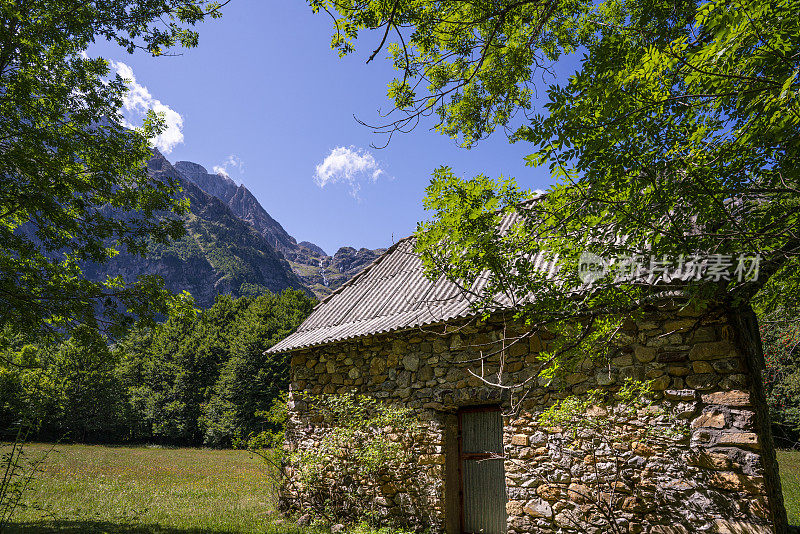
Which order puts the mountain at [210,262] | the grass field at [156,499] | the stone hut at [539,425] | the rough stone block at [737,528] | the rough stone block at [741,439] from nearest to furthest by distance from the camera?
1. the rough stone block at [737,528]
2. the rough stone block at [741,439]
3. the stone hut at [539,425]
4. the grass field at [156,499]
5. the mountain at [210,262]

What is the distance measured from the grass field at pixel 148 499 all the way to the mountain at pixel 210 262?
65.6m

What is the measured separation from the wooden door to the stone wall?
0.65 feet

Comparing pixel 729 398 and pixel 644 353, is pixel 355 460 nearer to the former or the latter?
pixel 644 353

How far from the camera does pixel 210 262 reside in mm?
92312

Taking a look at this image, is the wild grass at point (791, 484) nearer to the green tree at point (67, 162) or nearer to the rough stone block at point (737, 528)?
the rough stone block at point (737, 528)

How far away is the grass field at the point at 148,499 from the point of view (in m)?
6.32

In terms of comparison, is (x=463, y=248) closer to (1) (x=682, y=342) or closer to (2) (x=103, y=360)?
(1) (x=682, y=342)

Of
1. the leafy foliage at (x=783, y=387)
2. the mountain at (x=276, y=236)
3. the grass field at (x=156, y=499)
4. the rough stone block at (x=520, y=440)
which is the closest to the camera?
the rough stone block at (x=520, y=440)

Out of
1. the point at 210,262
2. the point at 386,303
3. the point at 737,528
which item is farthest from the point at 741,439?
the point at 210,262

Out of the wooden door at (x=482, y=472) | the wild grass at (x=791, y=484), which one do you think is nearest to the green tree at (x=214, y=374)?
the wooden door at (x=482, y=472)

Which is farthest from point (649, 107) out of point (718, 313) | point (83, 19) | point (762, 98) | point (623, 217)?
point (83, 19)

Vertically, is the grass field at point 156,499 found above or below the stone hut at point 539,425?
below

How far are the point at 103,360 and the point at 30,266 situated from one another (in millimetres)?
1670

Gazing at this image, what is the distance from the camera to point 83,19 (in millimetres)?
5449
